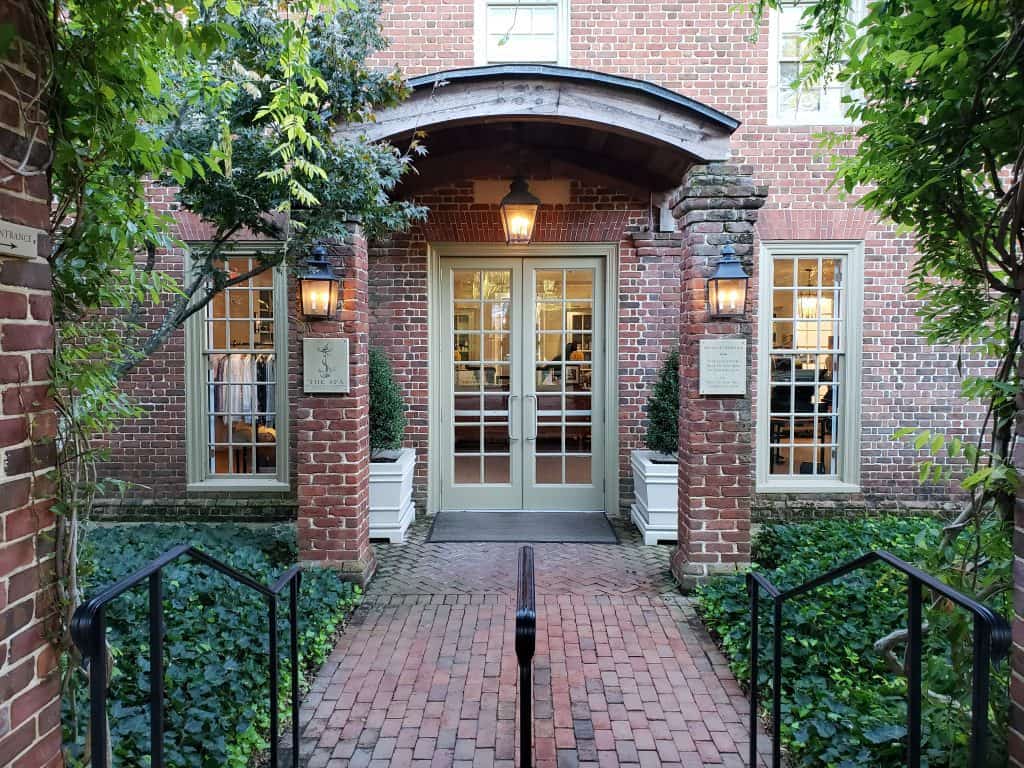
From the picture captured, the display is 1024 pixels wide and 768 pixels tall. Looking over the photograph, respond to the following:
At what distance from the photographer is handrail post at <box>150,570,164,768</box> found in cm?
182

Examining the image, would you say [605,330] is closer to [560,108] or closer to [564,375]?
[564,375]

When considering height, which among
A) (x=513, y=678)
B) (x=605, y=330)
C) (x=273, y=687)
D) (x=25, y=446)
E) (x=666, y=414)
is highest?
(x=605, y=330)

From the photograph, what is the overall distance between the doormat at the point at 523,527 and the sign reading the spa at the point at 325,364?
195cm

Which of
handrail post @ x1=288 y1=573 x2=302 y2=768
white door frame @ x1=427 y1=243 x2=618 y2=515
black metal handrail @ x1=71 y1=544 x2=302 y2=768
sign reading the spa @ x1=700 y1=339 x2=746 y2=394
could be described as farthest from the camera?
white door frame @ x1=427 y1=243 x2=618 y2=515

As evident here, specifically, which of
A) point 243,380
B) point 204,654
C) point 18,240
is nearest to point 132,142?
point 18,240

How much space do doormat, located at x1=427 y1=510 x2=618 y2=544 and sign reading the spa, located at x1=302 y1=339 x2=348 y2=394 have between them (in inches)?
76.7

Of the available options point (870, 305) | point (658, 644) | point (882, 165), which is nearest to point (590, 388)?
point (870, 305)

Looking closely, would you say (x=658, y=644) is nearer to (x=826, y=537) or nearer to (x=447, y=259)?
(x=826, y=537)

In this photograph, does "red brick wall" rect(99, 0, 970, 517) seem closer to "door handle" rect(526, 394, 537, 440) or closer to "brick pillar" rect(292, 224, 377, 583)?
"door handle" rect(526, 394, 537, 440)

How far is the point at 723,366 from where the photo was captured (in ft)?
15.2

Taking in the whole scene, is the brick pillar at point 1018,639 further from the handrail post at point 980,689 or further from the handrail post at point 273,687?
the handrail post at point 273,687

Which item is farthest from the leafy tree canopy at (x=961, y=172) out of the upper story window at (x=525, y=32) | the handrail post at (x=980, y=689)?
the upper story window at (x=525, y=32)

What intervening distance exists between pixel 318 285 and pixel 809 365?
16.0 feet

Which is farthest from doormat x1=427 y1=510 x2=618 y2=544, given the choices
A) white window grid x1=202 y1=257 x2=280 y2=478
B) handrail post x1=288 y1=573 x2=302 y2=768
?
handrail post x1=288 y1=573 x2=302 y2=768
